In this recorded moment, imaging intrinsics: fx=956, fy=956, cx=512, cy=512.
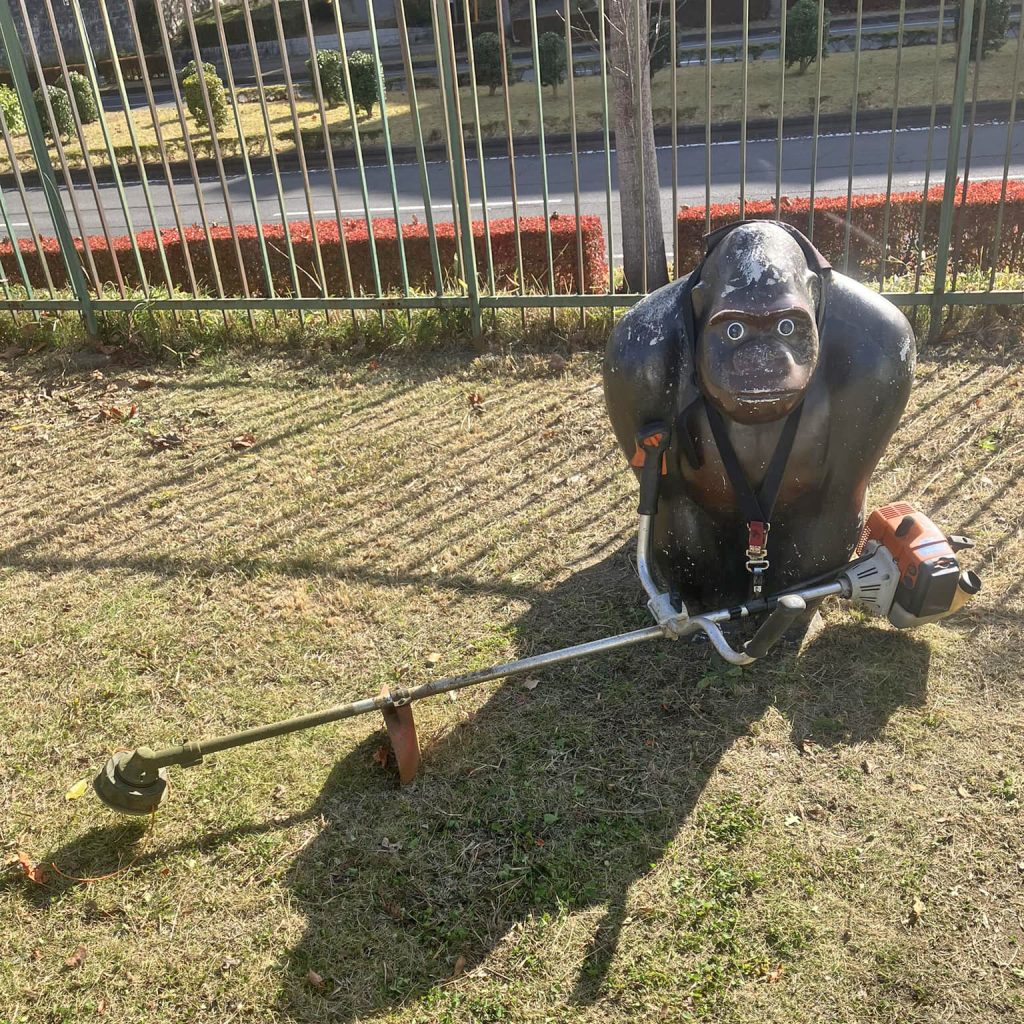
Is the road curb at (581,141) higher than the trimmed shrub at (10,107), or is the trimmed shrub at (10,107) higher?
the trimmed shrub at (10,107)

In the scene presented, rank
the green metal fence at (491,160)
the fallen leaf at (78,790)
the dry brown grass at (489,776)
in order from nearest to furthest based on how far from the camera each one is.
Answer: the dry brown grass at (489,776) → the fallen leaf at (78,790) → the green metal fence at (491,160)

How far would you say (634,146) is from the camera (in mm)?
6953

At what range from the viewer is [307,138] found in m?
19.2

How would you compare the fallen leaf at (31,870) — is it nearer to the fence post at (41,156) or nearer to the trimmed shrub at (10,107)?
the fence post at (41,156)

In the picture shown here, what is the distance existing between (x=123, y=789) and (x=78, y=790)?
386mm

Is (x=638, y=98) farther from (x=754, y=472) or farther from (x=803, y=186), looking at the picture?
(x=803, y=186)

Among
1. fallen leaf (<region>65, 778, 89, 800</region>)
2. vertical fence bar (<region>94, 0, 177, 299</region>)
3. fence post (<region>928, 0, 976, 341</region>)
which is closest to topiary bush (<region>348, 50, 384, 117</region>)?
vertical fence bar (<region>94, 0, 177, 299</region>)

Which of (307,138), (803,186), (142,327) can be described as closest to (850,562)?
(142,327)

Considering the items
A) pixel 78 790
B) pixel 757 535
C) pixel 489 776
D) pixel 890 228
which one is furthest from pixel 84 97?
pixel 757 535

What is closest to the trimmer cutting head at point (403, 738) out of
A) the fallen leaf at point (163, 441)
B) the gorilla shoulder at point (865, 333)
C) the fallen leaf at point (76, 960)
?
the fallen leaf at point (76, 960)

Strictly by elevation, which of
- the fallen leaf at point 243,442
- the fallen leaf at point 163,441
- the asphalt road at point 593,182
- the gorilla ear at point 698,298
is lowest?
the asphalt road at point 593,182

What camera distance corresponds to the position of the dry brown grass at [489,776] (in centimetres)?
255

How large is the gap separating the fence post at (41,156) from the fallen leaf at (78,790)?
467 cm

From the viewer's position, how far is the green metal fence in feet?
20.0
